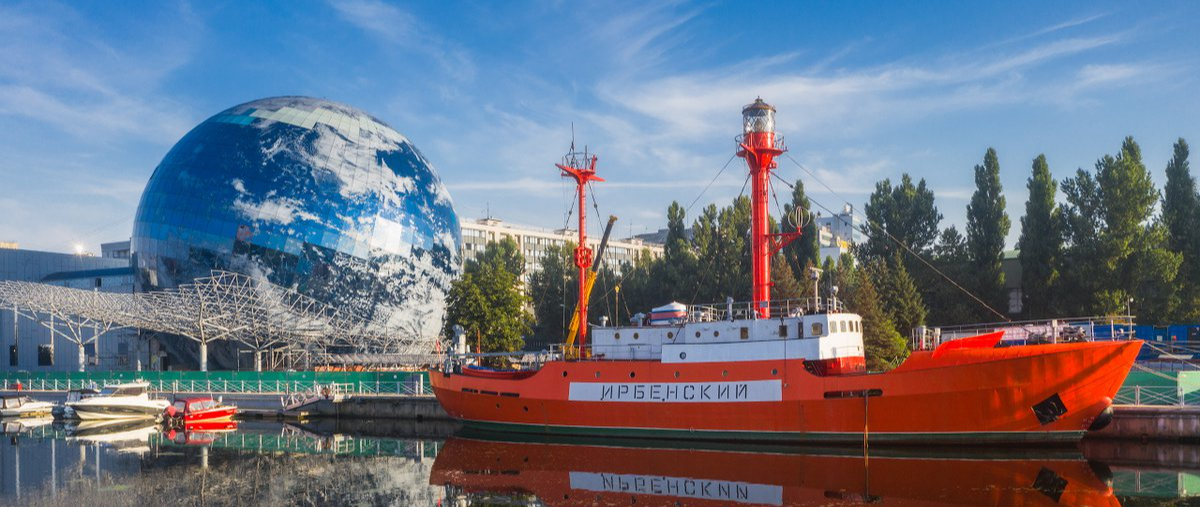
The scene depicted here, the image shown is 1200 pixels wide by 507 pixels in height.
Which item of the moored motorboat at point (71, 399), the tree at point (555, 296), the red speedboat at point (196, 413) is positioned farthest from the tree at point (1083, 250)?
the moored motorboat at point (71, 399)

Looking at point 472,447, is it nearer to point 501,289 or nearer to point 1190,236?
point 501,289

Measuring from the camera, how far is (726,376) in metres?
27.0

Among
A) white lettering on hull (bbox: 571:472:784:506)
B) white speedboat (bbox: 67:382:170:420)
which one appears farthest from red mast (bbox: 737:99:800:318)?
white speedboat (bbox: 67:382:170:420)

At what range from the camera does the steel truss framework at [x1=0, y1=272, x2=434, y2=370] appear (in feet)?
139

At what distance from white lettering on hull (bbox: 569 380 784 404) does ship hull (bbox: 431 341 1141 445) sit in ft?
0.10

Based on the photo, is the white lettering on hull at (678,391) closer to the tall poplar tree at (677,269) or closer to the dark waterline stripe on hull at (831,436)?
the dark waterline stripe on hull at (831,436)

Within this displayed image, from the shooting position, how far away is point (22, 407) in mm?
38281

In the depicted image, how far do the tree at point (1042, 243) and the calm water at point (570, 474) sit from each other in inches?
979

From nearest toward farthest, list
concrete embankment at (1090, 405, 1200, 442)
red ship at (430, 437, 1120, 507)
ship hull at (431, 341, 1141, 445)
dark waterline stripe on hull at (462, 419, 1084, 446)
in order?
1. red ship at (430, 437, 1120, 507)
2. ship hull at (431, 341, 1141, 445)
3. dark waterline stripe on hull at (462, 419, 1084, 446)
4. concrete embankment at (1090, 405, 1200, 442)

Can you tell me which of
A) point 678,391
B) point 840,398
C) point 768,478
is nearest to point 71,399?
point 678,391

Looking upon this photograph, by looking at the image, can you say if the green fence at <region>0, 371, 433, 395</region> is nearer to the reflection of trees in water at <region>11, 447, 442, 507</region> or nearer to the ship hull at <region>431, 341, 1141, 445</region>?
the ship hull at <region>431, 341, 1141, 445</region>

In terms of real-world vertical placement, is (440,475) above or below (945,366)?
below

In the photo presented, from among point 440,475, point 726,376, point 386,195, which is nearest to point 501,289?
point 386,195

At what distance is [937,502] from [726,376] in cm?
1013
